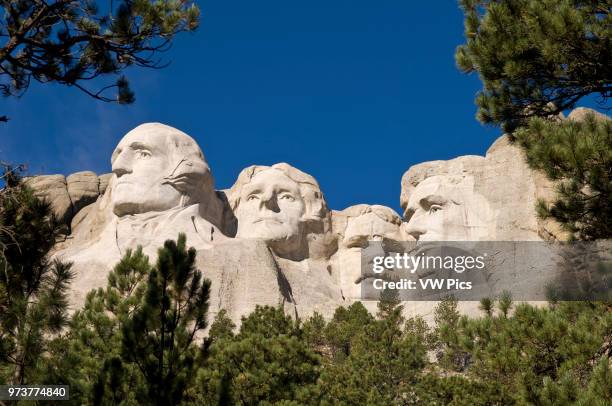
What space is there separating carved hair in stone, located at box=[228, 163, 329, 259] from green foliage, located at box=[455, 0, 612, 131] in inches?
618

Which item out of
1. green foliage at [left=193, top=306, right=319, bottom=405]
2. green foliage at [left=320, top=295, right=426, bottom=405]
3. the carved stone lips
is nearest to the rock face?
the carved stone lips

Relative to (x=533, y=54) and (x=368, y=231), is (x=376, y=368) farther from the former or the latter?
(x=368, y=231)

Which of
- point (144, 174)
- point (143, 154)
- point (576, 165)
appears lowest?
point (576, 165)

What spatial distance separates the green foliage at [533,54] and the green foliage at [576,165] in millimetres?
669

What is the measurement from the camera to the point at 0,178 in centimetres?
896

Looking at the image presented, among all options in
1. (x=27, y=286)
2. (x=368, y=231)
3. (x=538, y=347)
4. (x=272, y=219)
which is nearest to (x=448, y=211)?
(x=368, y=231)

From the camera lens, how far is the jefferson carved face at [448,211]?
88.4ft

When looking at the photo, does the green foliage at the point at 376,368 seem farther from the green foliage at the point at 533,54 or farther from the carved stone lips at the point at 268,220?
the carved stone lips at the point at 268,220

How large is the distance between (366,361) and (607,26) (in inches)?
372

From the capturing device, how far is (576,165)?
1038 cm

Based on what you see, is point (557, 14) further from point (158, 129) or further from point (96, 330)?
point (158, 129)

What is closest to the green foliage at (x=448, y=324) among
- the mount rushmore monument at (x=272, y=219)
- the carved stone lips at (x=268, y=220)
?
the mount rushmore monument at (x=272, y=219)

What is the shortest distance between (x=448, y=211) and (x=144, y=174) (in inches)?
318

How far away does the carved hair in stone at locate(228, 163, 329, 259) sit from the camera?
1101 inches
